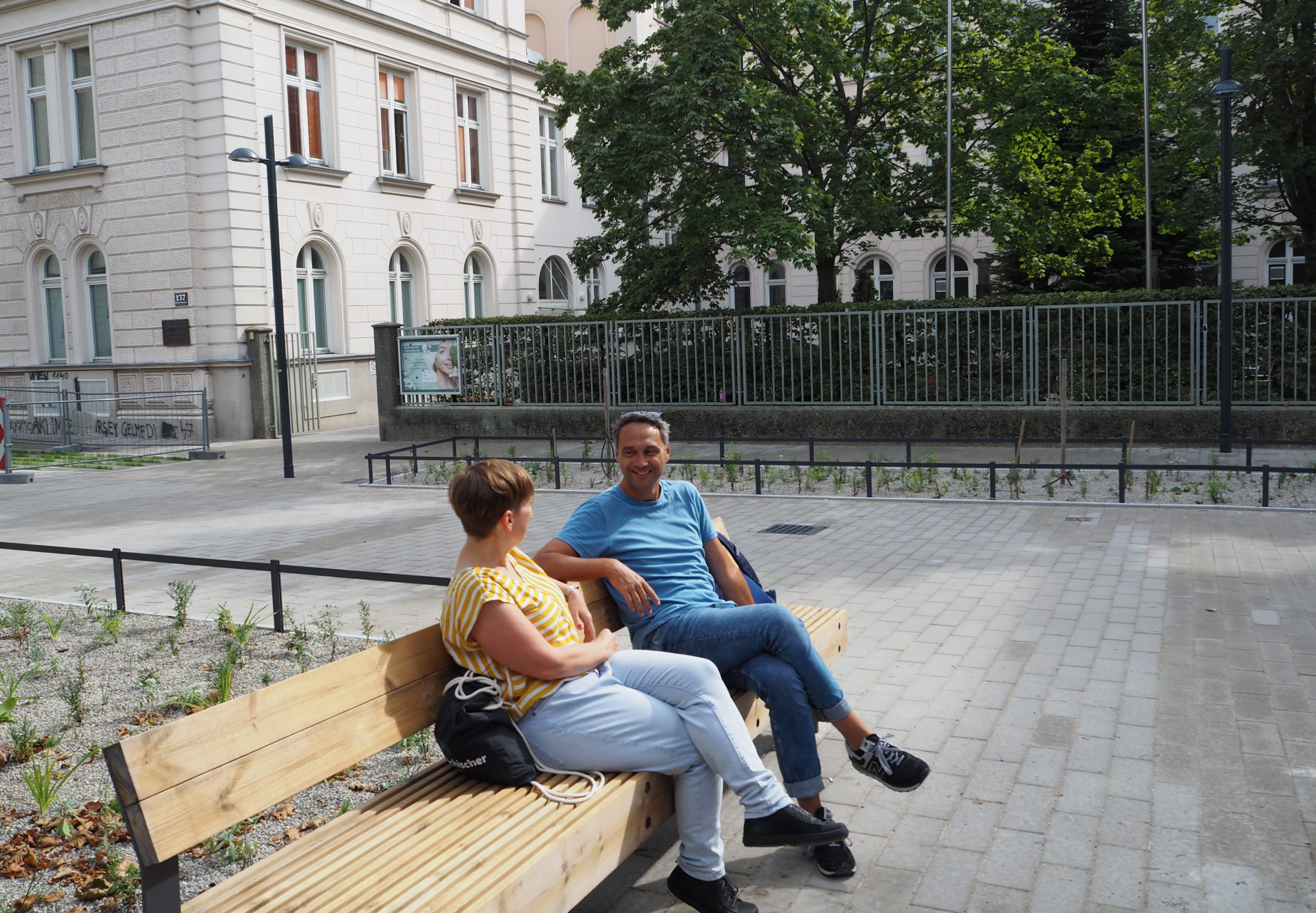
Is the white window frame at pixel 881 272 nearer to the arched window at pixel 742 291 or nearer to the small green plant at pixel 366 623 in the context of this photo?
the arched window at pixel 742 291

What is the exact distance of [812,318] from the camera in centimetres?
1942

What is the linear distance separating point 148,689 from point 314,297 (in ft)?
69.9

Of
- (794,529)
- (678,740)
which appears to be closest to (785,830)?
(678,740)

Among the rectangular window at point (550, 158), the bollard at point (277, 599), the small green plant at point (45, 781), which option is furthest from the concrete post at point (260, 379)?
the small green plant at point (45, 781)

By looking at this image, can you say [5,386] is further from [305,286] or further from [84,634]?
[84,634]

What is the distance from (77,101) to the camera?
25.4m

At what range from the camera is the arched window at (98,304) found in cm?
2556

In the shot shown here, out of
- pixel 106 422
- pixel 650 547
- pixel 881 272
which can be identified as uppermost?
pixel 881 272

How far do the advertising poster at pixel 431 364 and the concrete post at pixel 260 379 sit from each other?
352cm

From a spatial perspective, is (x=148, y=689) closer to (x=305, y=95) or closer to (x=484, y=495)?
(x=484, y=495)

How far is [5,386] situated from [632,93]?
15971mm

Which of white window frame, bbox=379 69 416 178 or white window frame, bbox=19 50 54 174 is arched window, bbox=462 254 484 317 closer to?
white window frame, bbox=379 69 416 178

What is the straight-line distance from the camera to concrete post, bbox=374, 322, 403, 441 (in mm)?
22188

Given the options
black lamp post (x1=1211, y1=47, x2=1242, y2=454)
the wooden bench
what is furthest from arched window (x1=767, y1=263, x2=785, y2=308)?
the wooden bench
